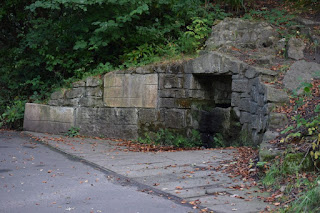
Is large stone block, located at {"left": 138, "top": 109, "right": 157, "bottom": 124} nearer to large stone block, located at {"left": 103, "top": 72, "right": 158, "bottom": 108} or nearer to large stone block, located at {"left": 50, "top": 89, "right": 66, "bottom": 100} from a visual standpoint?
large stone block, located at {"left": 103, "top": 72, "right": 158, "bottom": 108}

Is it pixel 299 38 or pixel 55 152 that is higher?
pixel 299 38

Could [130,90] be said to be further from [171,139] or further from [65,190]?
[65,190]

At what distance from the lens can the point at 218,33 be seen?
9680 mm

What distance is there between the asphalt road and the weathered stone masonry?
2.61 metres

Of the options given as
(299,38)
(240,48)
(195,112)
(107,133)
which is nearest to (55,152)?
(107,133)

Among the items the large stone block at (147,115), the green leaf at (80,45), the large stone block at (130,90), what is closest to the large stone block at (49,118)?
the large stone block at (130,90)

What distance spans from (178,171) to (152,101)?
11.7ft

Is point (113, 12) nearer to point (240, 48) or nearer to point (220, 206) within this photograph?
point (240, 48)

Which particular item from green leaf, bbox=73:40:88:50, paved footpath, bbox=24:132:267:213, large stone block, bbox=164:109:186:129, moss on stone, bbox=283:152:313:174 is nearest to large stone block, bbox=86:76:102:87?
green leaf, bbox=73:40:88:50

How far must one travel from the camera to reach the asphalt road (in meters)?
4.18

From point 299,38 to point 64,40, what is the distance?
6.35m

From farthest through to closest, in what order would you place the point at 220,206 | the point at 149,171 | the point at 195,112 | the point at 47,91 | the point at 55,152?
the point at 47,91
the point at 195,112
the point at 55,152
the point at 149,171
the point at 220,206

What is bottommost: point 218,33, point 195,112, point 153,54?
point 195,112

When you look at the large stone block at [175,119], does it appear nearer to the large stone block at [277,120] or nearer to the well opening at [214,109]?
the well opening at [214,109]
